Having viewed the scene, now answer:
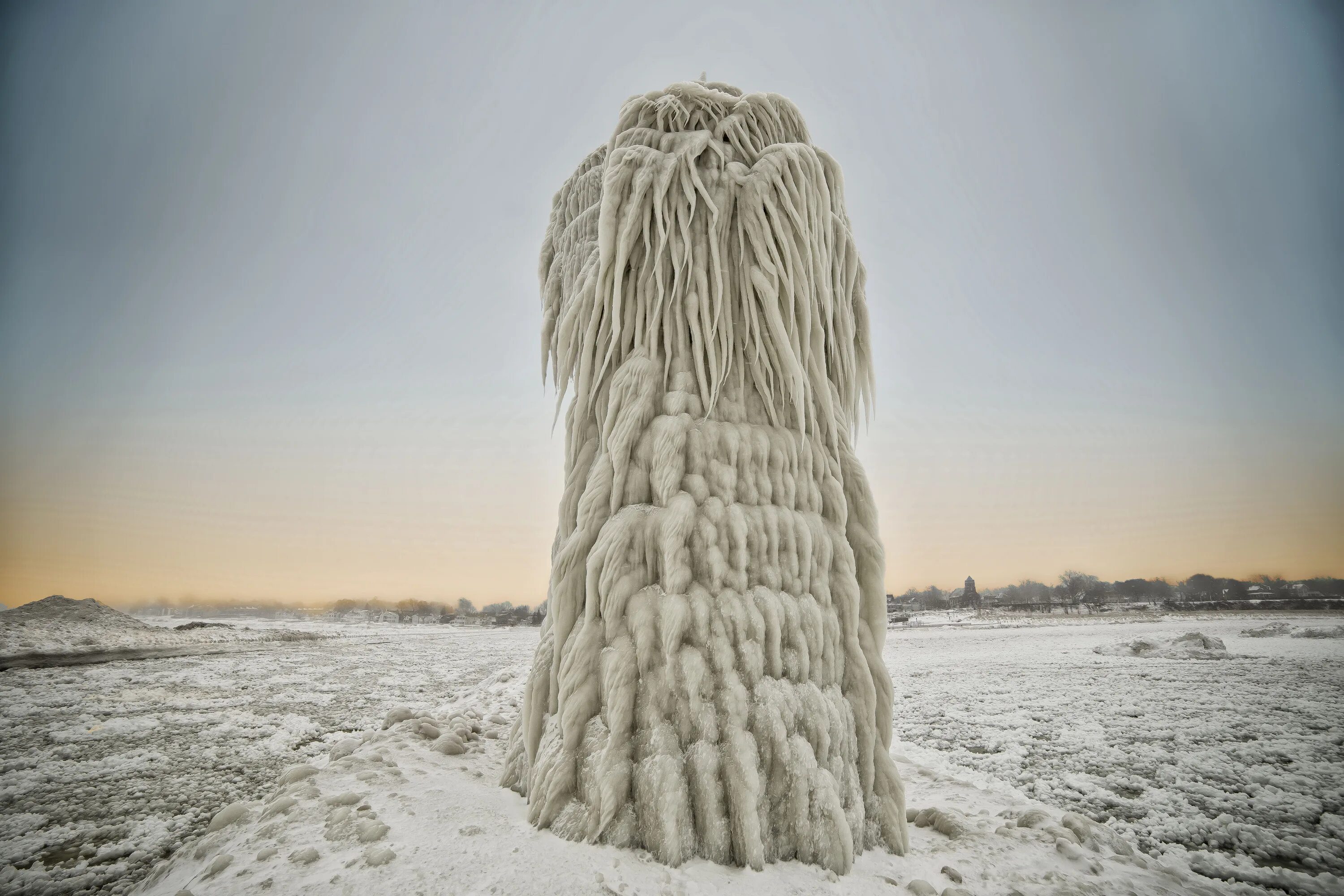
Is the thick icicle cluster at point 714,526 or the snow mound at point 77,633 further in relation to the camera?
the snow mound at point 77,633

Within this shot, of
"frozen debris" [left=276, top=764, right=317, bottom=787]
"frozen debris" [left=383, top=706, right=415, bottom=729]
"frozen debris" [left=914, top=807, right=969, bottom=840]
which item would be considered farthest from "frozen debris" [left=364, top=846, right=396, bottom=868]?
"frozen debris" [left=914, top=807, right=969, bottom=840]

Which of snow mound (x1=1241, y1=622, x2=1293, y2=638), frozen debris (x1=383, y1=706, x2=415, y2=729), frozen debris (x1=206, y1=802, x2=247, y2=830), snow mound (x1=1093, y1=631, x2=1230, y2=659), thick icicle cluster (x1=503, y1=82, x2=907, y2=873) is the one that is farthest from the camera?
snow mound (x1=1241, y1=622, x2=1293, y2=638)

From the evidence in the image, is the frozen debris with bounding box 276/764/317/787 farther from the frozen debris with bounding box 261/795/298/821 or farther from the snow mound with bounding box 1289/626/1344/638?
the snow mound with bounding box 1289/626/1344/638

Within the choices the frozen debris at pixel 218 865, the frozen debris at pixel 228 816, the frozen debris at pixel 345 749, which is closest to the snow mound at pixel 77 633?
the frozen debris at pixel 345 749

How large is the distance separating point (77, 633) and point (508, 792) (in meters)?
13.8

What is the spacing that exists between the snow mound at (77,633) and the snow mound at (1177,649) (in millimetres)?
21252

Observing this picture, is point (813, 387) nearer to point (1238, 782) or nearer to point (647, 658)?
point (647, 658)

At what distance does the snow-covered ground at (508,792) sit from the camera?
234 centimetres

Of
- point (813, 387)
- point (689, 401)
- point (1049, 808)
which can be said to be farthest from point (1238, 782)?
point (689, 401)

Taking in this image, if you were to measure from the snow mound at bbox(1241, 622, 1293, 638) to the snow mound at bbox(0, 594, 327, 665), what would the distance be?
26.8 meters

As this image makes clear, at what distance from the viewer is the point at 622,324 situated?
3.51 m

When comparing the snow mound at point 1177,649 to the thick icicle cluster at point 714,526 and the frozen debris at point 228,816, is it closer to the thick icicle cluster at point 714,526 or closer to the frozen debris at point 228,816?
the thick icicle cluster at point 714,526

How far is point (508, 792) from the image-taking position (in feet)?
11.0

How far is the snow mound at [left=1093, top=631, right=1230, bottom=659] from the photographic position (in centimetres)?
1018
